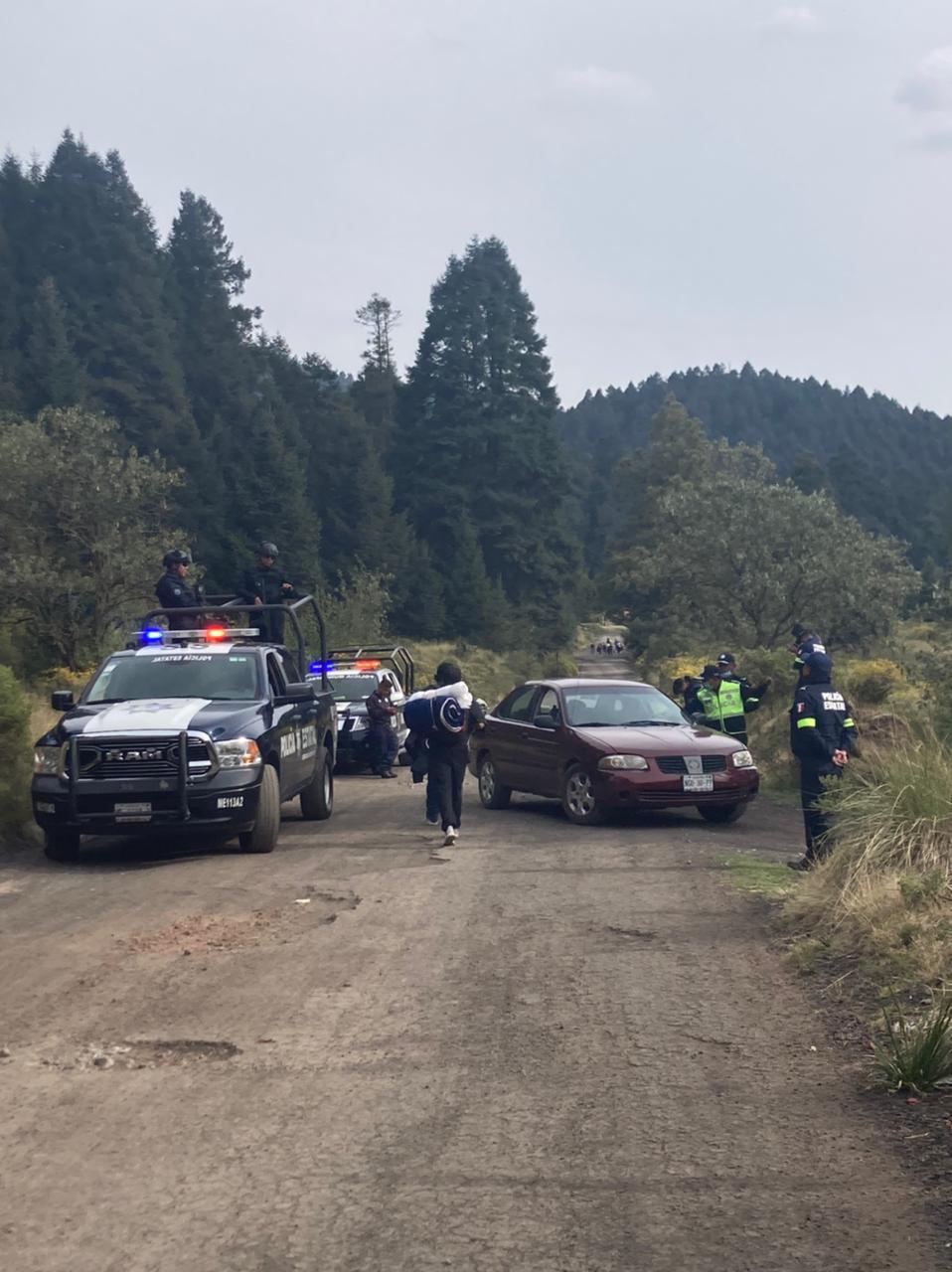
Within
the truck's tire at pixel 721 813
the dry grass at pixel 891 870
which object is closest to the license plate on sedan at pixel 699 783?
the truck's tire at pixel 721 813

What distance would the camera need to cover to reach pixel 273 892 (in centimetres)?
1003

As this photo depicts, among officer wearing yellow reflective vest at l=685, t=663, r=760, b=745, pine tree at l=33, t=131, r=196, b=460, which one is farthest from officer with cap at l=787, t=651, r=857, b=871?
pine tree at l=33, t=131, r=196, b=460

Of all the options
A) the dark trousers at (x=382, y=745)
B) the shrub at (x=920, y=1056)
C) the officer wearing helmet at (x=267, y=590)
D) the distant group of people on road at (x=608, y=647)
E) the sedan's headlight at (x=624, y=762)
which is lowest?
the distant group of people on road at (x=608, y=647)

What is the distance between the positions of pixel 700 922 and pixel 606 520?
134153mm

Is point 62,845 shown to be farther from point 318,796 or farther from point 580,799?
point 580,799

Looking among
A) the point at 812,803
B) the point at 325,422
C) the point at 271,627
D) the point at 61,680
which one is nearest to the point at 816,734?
the point at 812,803

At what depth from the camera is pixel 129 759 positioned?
38.5ft

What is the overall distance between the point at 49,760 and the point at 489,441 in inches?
2823

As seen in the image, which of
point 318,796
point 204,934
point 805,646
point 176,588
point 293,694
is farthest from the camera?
point 176,588

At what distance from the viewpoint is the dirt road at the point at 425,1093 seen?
13.6 ft

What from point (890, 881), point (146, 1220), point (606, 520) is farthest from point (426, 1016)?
point (606, 520)

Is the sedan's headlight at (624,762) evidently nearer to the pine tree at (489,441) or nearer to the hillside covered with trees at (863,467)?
the hillside covered with trees at (863,467)

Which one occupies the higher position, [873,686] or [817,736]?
[817,736]

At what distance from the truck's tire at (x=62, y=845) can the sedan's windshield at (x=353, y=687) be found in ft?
37.8
